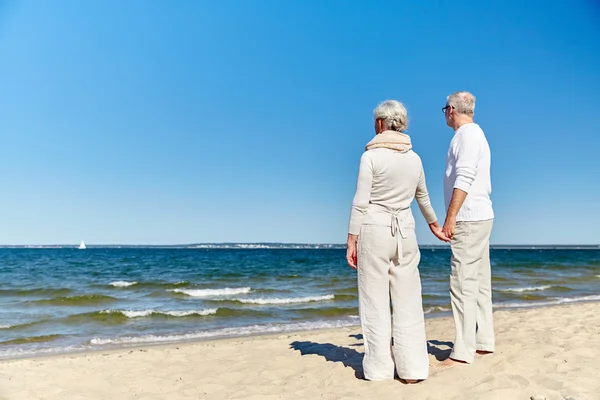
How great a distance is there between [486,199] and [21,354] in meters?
6.39

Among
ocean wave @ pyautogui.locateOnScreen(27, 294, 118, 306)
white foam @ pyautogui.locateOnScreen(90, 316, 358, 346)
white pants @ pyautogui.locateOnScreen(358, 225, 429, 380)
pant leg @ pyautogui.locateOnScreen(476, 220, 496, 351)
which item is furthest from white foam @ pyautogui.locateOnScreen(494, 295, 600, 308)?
ocean wave @ pyautogui.locateOnScreen(27, 294, 118, 306)

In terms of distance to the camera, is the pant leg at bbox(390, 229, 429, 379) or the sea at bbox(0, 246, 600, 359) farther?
the sea at bbox(0, 246, 600, 359)

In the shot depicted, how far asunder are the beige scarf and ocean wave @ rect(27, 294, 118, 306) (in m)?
10.6

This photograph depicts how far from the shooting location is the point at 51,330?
324 inches

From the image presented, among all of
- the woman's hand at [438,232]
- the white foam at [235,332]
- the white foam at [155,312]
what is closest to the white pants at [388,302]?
the woman's hand at [438,232]

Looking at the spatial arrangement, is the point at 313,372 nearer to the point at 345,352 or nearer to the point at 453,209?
the point at 345,352

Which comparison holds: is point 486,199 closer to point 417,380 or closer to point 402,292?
point 402,292

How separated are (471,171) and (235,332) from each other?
5.59 m

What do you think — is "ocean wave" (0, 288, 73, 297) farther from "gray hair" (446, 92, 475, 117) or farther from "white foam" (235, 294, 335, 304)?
"gray hair" (446, 92, 475, 117)

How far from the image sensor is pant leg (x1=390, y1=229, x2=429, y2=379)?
10.9 feet

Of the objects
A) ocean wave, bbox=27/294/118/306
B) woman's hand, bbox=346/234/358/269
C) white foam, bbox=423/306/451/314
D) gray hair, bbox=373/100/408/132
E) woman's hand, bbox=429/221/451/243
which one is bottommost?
ocean wave, bbox=27/294/118/306

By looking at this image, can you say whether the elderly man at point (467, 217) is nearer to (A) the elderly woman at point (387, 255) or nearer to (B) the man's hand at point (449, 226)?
(B) the man's hand at point (449, 226)

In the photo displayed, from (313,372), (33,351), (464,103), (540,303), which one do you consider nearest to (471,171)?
(464,103)

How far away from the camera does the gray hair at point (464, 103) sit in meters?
3.67
